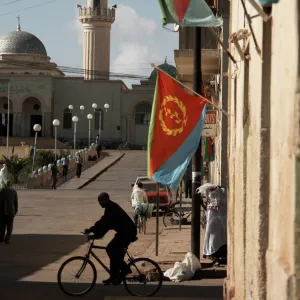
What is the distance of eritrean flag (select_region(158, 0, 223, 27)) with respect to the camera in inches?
418

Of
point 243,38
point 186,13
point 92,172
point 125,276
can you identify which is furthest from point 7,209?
point 92,172

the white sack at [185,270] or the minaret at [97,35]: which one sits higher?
the minaret at [97,35]

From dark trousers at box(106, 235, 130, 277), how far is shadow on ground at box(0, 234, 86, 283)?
98.7 inches

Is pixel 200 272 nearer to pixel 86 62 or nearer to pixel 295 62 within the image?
pixel 295 62

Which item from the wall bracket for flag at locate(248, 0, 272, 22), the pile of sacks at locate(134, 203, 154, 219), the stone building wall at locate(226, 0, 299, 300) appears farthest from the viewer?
the pile of sacks at locate(134, 203, 154, 219)

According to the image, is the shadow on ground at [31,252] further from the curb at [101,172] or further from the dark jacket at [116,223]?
the curb at [101,172]

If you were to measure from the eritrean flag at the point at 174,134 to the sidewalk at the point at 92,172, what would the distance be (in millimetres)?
30930

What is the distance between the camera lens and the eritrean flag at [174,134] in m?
11.7

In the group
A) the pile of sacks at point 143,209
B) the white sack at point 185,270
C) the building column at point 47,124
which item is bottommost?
the white sack at point 185,270

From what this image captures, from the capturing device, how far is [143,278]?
11750mm

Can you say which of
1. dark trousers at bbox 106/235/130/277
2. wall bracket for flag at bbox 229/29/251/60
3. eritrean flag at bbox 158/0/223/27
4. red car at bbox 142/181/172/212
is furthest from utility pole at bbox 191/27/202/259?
red car at bbox 142/181/172/212

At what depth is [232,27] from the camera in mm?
10938

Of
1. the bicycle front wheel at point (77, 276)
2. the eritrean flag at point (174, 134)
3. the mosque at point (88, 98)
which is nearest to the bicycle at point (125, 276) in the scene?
the bicycle front wheel at point (77, 276)

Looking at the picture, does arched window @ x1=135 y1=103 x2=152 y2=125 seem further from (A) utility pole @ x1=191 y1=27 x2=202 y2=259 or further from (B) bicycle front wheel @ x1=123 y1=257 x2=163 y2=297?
(B) bicycle front wheel @ x1=123 y1=257 x2=163 y2=297
